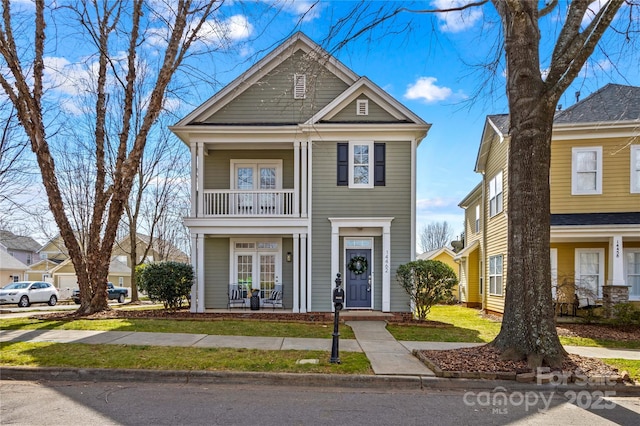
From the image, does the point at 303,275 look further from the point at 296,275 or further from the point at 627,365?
the point at 627,365

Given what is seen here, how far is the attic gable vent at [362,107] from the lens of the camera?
13934mm

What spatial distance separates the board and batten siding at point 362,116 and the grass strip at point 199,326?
6699mm

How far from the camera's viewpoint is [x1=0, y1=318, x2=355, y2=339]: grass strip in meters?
9.61

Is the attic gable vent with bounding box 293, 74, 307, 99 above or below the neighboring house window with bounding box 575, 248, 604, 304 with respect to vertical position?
above

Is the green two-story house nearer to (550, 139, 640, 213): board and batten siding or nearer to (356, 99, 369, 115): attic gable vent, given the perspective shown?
(356, 99, 369, 115): attic gable vent

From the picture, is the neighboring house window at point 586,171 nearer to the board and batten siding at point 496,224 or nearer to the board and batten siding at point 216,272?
the board and batten siding at point 496,224

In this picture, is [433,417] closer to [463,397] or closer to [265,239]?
[463,397]

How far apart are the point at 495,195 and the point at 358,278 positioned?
700cm

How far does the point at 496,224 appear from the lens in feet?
54.3

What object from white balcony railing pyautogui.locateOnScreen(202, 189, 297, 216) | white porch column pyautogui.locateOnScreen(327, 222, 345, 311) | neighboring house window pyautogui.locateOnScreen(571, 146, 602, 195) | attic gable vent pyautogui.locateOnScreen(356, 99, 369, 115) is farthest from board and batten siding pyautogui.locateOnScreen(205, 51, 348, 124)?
neighboring house window pyautogui.locateOnScreen(571, 146, 602, 195)

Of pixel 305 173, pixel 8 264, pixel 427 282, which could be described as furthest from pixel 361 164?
pixel 8 264

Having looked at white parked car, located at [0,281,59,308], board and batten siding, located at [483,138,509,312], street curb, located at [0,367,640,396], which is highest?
board and batten siding, located at [483,138,509,312]

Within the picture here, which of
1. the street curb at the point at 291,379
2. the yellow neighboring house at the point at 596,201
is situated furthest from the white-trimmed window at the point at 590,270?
the street curb at the point at 291,379

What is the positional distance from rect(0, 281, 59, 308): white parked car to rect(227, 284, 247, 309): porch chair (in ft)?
60.0
